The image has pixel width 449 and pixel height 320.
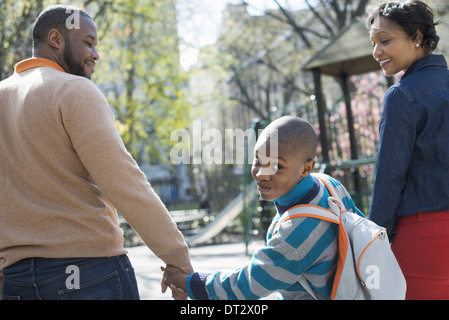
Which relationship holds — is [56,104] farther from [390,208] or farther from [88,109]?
[390,208]

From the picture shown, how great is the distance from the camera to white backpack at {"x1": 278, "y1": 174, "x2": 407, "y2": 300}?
1851 millimetres

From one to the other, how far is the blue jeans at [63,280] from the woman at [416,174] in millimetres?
1205

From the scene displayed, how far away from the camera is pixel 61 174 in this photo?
6.73 feet

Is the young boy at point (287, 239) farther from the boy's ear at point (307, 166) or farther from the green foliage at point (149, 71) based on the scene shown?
the green foliage at point (149, 71)

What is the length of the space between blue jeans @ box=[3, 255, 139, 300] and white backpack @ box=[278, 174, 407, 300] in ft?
2.48

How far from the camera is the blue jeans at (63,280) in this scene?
197 cm

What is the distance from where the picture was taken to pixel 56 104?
204 cm

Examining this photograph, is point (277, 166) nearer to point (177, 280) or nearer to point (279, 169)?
point (279, 169)

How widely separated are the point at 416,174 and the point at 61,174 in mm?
1546

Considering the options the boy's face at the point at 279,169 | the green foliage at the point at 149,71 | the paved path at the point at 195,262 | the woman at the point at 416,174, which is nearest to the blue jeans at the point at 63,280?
the boy's face at the point at 279,169

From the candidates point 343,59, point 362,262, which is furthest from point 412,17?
point 343,59

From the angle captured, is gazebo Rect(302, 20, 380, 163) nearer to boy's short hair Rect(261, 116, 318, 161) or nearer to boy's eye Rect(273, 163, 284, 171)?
boy's short hair Rect(261, 116, 318, 161)
